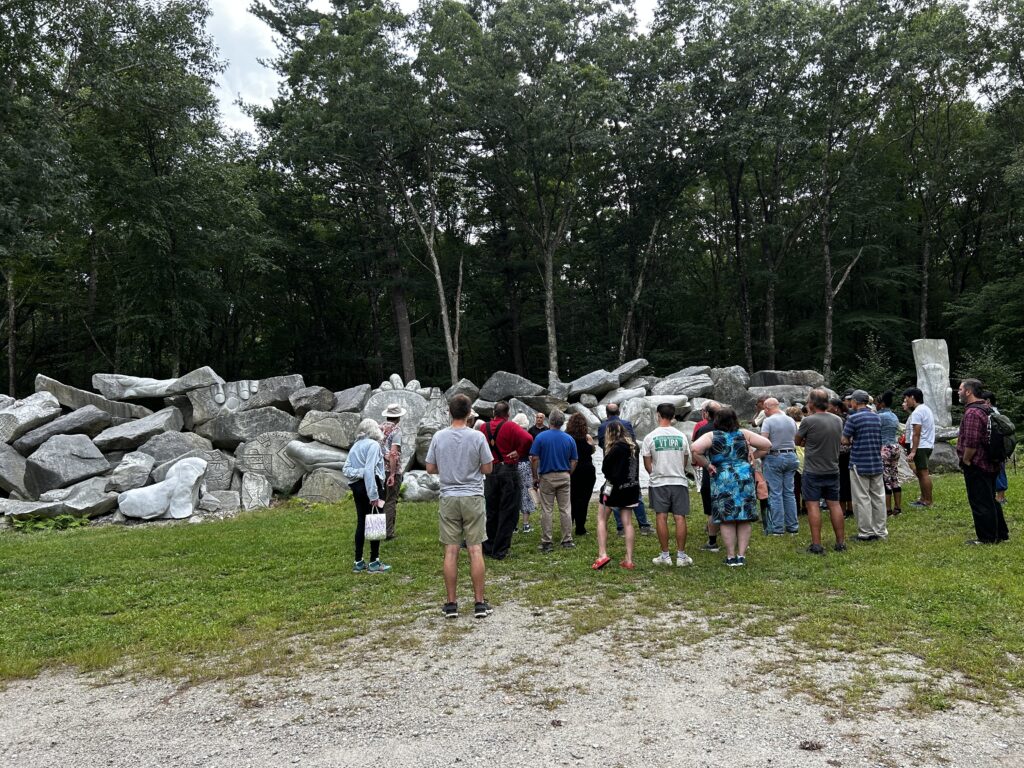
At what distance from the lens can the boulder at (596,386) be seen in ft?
60.5

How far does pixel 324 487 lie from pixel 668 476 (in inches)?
342

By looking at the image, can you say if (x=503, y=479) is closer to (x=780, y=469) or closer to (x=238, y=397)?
(x=780, y=469)

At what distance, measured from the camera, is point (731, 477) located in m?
6.47

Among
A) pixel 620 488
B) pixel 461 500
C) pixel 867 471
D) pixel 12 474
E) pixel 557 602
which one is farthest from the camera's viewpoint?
pixel 12 474

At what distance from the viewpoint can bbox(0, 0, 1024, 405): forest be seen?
21.0 m

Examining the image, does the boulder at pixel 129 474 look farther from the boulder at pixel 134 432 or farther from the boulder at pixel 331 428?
the boulder at pixel 331 428

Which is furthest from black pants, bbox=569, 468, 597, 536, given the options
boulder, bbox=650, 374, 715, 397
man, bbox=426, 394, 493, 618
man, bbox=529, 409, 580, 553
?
boulder, bbox=650, 374, 715, 397

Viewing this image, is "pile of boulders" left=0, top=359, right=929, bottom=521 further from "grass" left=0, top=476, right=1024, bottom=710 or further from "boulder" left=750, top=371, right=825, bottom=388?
"grass" left=0, top=476, right=1024, bottom=710

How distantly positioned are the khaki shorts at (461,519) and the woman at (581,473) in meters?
3.04

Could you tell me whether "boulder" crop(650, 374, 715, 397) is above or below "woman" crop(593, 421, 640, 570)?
above

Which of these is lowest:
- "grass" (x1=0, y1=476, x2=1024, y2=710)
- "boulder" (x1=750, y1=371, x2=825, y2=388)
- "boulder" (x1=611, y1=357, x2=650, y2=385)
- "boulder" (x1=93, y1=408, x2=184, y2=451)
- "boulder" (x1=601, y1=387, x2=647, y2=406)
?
"grass" (x1=0, y1=476, x2=1024, y2=710)

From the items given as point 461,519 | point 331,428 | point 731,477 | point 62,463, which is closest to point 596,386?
point 331,428

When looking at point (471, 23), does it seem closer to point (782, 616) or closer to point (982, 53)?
point (982, 53)

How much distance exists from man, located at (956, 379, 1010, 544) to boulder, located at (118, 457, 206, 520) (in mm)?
12063
